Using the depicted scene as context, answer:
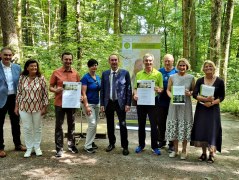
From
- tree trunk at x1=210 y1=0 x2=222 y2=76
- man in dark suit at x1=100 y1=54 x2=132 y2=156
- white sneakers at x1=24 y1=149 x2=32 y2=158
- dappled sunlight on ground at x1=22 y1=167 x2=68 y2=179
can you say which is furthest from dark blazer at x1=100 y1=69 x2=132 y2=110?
tree trunk at x1=210 y1=0 x2=222 y2=76

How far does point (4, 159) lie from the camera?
5.11m

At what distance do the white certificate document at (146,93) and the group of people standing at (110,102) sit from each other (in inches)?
4.1

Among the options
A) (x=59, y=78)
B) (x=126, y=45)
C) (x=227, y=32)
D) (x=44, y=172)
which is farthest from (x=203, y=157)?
(x=227, y=32)

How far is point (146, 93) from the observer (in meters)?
5.36

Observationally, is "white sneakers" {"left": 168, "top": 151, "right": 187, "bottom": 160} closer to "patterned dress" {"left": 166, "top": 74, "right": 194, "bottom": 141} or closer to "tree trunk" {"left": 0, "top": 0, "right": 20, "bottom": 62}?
"patterned dress" {"left": 166, "top": 74, "right": 194, "bottom": 141}

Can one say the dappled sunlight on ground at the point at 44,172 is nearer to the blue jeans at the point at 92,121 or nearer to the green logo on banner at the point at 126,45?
the blue jeans at the point at 92,121

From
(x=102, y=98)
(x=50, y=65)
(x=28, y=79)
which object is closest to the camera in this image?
(x=28, y=79)

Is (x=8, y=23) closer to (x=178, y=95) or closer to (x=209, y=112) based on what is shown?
(x=178, y=95)

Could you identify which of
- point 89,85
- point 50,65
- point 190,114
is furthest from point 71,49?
point 190,114

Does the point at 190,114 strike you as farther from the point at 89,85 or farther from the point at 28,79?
the point at 28,79

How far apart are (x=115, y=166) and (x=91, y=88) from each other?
5.40ft

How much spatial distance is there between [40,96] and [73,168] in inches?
61.4

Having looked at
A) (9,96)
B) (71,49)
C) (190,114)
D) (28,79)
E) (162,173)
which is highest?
(71,49)

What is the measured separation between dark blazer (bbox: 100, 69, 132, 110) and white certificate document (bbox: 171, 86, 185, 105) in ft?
2.98
